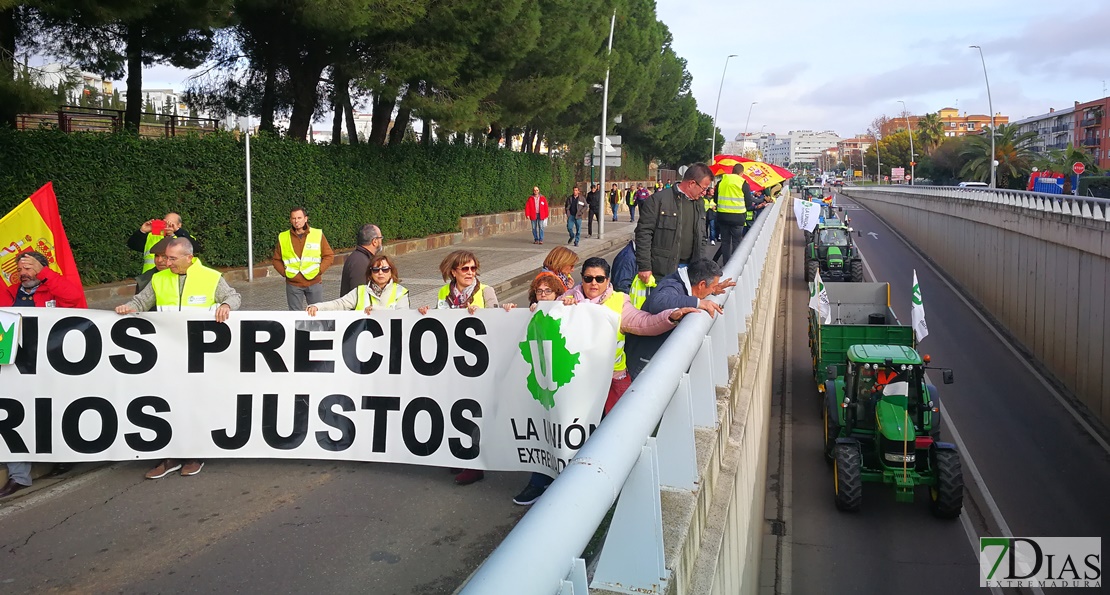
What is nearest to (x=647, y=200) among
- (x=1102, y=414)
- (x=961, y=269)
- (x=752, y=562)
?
(x=752, y=562)

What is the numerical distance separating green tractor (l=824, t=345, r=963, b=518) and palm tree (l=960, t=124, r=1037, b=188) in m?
69.2

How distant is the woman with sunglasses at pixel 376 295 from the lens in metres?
7.81

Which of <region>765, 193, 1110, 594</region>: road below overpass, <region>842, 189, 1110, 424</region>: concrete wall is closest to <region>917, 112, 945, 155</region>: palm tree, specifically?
<region>842, 189, 1110, 424</region>: concrete wall

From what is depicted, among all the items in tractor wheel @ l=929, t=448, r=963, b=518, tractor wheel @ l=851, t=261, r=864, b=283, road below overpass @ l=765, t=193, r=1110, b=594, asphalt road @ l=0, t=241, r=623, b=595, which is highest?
tractor wheel @ l=851, t=261, r=864, b=283

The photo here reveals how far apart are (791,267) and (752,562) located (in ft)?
91.7

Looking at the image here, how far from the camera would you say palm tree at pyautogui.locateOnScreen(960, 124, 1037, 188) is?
7725 cm

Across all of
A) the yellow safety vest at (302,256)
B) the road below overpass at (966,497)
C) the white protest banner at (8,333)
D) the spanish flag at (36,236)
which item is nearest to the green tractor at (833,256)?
the road below overpass at (966,497)

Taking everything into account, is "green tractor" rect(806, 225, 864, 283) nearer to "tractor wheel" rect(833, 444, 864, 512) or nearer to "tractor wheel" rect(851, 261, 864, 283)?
"tractor wheel" rect(851, 261, 864, 283)

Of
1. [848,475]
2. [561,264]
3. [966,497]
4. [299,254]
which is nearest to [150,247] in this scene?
[299,254]

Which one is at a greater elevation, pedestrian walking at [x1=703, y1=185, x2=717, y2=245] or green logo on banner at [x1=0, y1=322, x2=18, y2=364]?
pedestrian walking at [x1=703, y1=185, x2=717, y2=245]

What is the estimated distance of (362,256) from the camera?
9.62m

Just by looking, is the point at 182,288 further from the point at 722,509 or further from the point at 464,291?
the point at 722,509

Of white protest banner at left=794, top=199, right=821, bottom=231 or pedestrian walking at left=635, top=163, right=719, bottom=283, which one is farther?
white protest banner at left=794, top=199, right=821, bottom=231

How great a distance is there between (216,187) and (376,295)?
41.7ft
